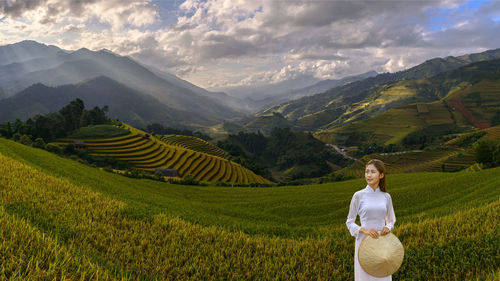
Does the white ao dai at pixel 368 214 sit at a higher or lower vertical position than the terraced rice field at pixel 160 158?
higher

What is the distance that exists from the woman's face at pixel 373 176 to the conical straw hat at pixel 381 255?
0.91m

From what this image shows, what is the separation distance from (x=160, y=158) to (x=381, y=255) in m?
66.8

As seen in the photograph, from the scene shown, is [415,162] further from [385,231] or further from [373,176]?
[385,231]

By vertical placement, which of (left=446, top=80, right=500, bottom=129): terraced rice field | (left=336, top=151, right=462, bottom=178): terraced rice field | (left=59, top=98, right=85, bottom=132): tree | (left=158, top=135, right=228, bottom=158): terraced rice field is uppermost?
(left=446, top=80, right=500, bottom=129): terraced rice field

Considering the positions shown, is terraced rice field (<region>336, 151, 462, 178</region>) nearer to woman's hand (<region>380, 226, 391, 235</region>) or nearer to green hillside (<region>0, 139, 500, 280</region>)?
green hillside (<region>0, 139, 500, 280</region>)

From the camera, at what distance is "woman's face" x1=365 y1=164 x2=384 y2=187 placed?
4160mm

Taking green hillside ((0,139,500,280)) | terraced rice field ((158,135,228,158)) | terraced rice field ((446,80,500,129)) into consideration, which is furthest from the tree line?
terraced rice field ((446,80,500,129))

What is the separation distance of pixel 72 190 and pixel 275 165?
551ft

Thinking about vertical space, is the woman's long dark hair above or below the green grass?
below

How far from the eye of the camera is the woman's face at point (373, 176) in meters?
4.16

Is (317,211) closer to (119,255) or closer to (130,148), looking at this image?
(119,255)

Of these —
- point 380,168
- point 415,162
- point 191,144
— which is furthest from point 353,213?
point 415,162

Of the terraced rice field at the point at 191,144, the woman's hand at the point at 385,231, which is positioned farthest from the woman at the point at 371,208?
the terraced rice field at the point at 191,144

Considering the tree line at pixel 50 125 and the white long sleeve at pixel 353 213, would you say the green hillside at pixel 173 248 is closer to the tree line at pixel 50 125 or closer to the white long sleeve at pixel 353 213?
the white long sleeve at pixel 353 213
